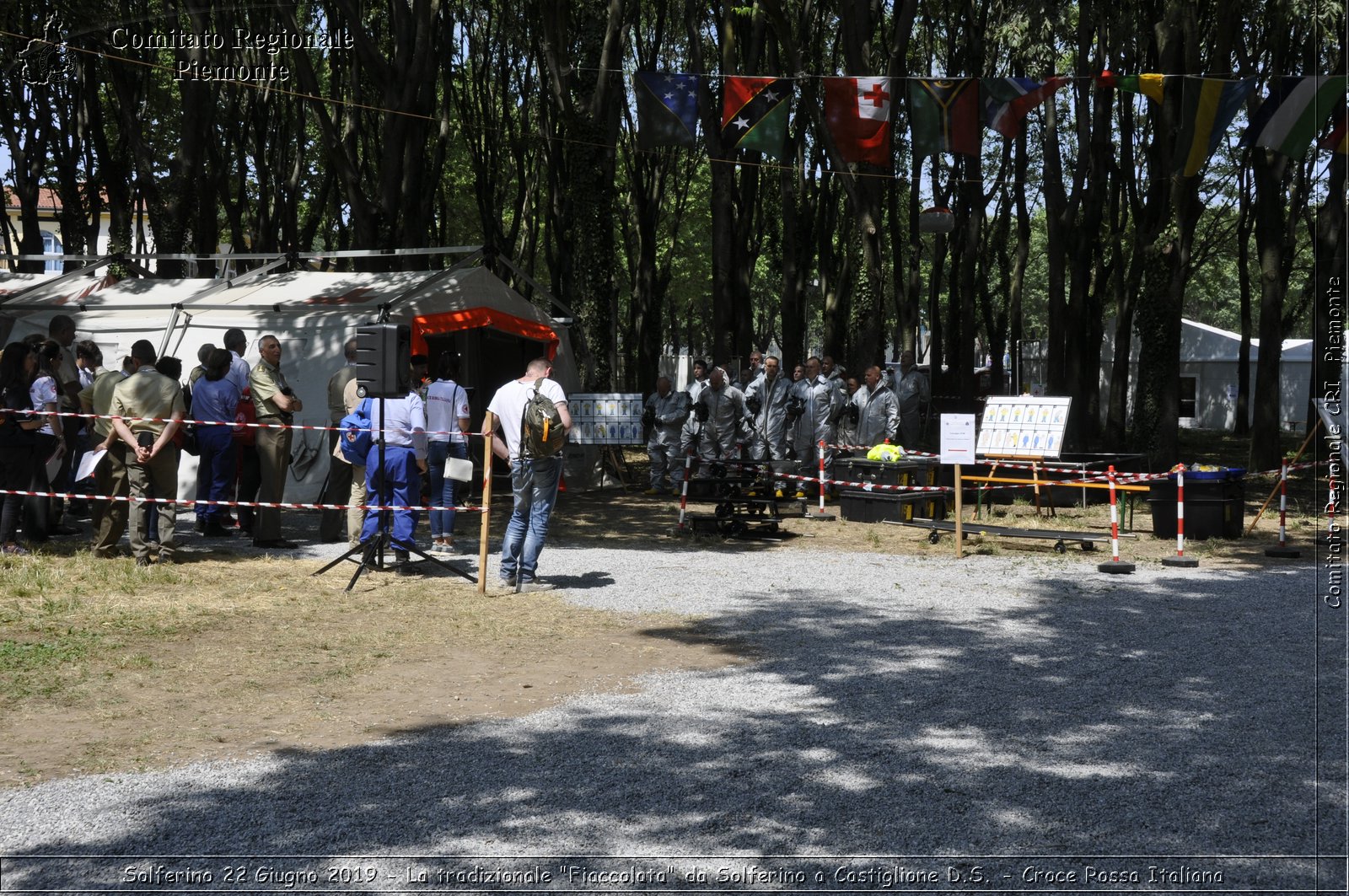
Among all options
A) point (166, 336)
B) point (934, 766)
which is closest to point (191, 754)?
point (934, 766)

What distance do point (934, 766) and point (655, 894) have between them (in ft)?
6.34

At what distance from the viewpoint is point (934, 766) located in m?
6.04

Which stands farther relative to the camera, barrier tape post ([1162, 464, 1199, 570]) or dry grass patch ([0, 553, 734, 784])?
barrier tape post ([1162, 464, 1199, 570])

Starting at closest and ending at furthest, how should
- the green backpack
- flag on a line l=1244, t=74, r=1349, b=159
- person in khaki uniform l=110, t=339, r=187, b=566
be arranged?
the green backpack
person in khaki uniform l=110, t=339, r=187, b=566
flag on a line l=1244, t=74, r=1349, b=159

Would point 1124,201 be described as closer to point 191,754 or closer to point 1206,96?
point 1206,96

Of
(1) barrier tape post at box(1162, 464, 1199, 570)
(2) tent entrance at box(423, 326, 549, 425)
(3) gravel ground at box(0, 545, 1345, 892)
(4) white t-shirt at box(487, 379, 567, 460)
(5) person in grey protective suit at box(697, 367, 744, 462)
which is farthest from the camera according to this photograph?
(2) tent entrance at box(423, 326, 549, 425)

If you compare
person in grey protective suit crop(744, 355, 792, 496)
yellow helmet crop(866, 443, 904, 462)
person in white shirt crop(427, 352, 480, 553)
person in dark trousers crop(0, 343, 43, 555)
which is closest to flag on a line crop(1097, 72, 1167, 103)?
yellow helmet crop(866, 443, 904, 462)

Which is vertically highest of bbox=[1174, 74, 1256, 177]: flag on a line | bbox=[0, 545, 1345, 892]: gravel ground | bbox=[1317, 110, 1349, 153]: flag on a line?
bbox=[1174, 74, 1256, 177]: flag on a line

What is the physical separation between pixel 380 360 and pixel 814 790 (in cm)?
644

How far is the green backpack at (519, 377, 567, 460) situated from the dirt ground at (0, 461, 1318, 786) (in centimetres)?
124

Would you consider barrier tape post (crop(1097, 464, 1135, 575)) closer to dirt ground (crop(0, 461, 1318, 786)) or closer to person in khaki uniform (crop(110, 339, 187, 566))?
dirt ground (crop(0, 461, 1318, 786))

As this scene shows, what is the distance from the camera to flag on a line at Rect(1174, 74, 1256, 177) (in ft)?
54.5

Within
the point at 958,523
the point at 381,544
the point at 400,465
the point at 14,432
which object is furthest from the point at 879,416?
the point at 14,432

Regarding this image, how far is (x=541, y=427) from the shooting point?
10523 millimetres
